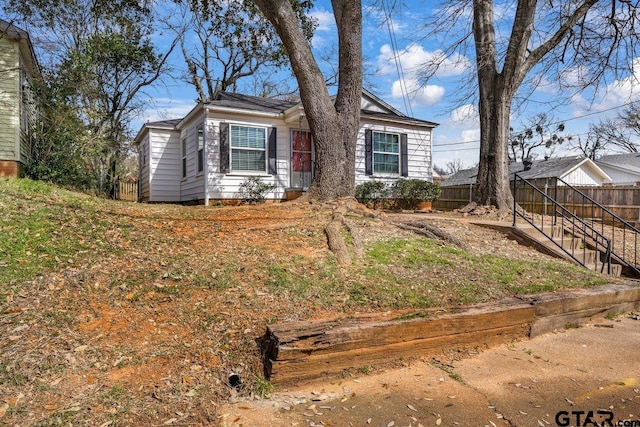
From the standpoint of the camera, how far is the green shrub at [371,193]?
11664 mm

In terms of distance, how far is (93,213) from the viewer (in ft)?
17.7

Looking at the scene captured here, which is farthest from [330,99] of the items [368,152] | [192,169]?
[192,169]

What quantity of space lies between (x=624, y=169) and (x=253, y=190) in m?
34.7

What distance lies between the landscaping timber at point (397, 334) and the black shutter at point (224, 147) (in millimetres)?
8306

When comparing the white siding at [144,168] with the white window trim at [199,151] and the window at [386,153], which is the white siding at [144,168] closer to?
the white window trim at [199,151]

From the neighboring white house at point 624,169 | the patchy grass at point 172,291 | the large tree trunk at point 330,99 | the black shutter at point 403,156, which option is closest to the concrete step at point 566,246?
the patchy grass at point 172,291

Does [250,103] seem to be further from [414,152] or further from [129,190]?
[129,190]

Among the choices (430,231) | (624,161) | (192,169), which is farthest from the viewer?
(624,161)

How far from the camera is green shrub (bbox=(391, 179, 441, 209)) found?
40.2ft

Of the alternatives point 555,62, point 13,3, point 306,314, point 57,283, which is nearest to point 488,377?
point 306,314

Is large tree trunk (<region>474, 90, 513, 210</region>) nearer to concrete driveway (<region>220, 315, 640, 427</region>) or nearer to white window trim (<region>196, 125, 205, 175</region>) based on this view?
concrete driveway (<region>220, 315, 640, 427</region>)

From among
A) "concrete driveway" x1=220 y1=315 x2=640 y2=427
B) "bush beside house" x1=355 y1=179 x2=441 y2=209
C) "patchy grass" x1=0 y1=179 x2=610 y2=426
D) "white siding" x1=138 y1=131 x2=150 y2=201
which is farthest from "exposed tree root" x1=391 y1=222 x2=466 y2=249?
"white siding" x1=138 y1=131 x2=150 y2=201

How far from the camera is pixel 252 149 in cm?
1121

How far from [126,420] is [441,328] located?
94.9 inches
